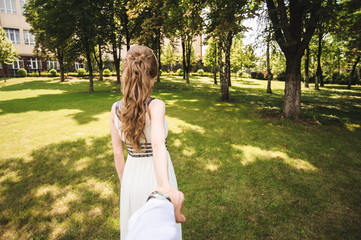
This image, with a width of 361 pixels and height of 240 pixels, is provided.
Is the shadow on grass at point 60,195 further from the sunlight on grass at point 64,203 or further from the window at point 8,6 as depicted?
the window at point 8,6

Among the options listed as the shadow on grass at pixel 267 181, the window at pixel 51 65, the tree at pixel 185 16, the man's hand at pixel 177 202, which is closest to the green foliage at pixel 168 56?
the window at pixel 51 65

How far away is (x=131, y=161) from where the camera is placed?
98.1 inches

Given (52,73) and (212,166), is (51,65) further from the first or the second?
(212,166)

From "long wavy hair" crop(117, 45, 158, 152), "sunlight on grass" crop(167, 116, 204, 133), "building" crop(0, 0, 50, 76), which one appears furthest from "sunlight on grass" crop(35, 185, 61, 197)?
"building" crop(0, 0, 50, 76)

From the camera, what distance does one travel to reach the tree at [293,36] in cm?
923

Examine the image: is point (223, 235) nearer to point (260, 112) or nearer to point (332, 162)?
point (332, 162)

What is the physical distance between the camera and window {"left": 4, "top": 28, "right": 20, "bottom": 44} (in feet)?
160

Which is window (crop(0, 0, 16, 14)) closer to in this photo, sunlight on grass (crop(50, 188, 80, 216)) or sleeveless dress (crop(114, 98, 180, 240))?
sunlight on grass (crop(50, 188, 80, 216))

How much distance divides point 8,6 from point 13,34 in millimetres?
6174

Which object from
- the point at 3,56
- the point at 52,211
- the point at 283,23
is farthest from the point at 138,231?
the point at 3,56

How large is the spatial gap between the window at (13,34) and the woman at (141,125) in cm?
6465

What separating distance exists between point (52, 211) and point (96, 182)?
123cm

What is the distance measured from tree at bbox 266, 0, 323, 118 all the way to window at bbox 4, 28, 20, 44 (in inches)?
2412

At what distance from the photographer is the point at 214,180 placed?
5551 mm
